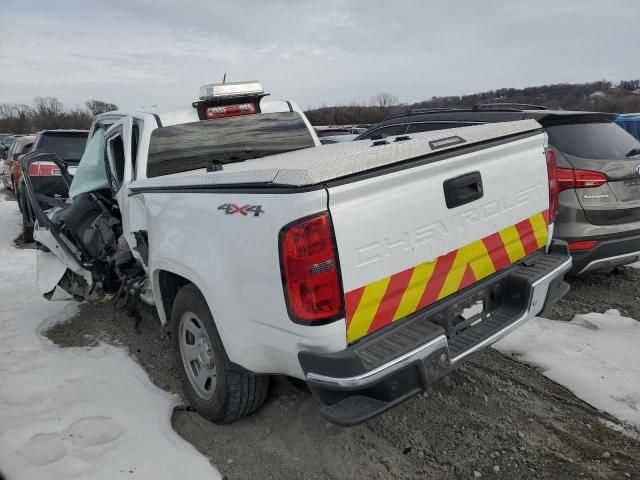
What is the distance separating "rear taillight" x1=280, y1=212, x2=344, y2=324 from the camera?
2080mm

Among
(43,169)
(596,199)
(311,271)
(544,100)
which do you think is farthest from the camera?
(544,100)

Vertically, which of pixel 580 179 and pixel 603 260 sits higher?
pixel 580 179

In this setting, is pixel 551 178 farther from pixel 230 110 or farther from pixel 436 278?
pixel 230 110

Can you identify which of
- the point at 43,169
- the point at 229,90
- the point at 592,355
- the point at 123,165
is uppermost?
the point at 229,90

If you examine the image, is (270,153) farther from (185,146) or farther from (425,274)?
(425,274)

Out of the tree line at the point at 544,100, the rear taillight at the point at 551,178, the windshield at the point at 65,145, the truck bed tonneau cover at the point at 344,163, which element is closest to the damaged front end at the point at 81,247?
the truck bed tonneau cover at the point at 344,163

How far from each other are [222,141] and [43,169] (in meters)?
5.61

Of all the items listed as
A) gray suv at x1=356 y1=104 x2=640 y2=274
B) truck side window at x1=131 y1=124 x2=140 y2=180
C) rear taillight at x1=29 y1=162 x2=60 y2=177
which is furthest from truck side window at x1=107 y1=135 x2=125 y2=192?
rear taillight at x1=29 y1=162 x2=60 y2=177

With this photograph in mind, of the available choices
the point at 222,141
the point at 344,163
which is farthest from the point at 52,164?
the point at 344,163

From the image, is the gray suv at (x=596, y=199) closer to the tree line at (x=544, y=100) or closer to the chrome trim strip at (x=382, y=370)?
the chrome trim strip at (x=382, y=370)

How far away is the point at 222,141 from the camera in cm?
428

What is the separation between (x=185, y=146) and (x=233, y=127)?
0.50 metres

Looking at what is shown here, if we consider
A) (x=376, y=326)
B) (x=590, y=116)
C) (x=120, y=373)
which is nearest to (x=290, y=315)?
(x=376, y=326)

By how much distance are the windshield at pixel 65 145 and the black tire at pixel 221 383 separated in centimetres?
719
